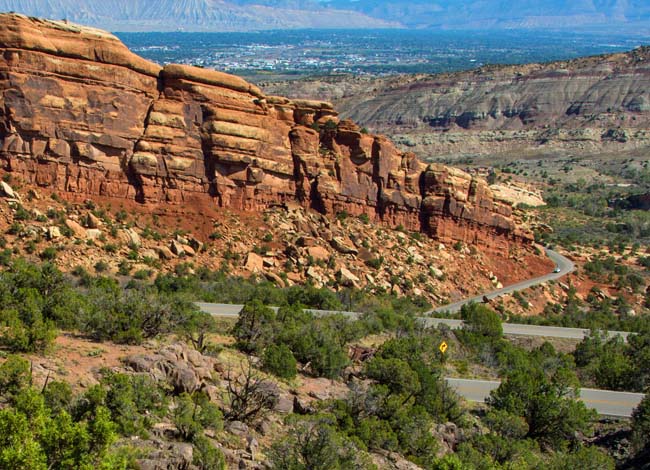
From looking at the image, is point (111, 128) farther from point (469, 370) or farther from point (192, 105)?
point (469, 370)

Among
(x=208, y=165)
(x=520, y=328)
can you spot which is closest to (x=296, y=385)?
(x=520, y=328)

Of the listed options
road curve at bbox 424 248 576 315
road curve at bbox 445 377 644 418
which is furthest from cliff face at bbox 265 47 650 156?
road curve at bbox 445 377 644 418

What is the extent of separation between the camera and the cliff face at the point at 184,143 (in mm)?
42781

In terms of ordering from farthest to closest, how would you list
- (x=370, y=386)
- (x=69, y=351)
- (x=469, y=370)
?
1. (x=469, y=370)
2. (x=370, y=386)
3. (x=69, y=351)

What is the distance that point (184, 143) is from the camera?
46.2m

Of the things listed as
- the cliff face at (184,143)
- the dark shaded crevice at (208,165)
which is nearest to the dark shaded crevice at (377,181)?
the cliff face at (184,143)

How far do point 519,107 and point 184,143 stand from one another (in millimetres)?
134744

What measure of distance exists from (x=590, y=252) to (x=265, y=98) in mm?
33609

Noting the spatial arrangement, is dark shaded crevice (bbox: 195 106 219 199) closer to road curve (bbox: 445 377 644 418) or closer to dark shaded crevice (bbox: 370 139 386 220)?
dark shaded crevice (bbox: 370 139 386 220)

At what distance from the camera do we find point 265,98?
4944 cm

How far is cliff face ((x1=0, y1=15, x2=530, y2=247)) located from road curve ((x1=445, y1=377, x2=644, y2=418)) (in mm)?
19145

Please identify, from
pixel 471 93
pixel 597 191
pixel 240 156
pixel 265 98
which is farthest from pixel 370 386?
pixel 471 93

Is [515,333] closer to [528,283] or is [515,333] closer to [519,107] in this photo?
[528,283]

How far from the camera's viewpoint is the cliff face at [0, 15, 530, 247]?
140ft
